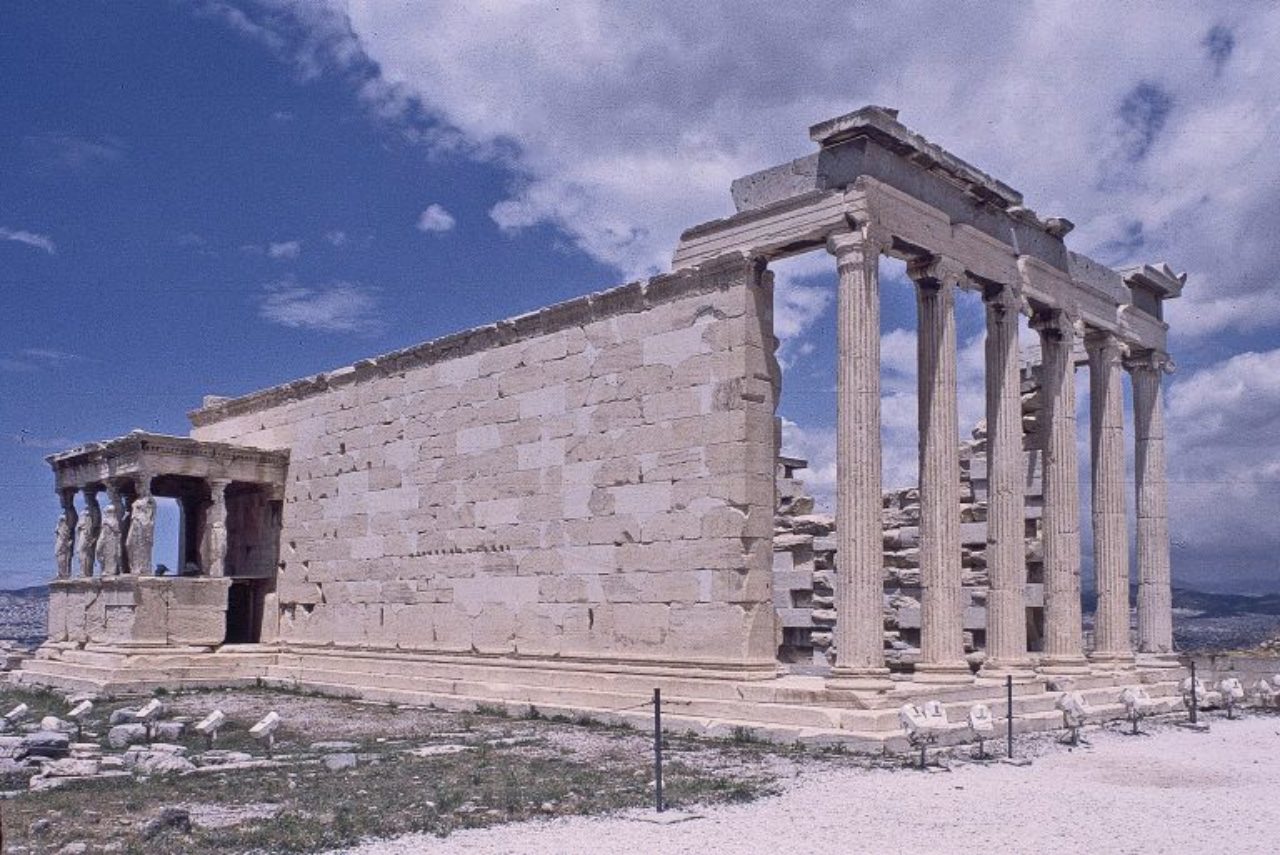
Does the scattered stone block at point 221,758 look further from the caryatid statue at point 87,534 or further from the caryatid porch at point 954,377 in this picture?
the caryatid statue at point 87,534

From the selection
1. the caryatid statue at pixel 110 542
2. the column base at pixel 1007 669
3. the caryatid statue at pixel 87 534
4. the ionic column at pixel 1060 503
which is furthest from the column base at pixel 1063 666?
the caryatid statue at pixel 87 534

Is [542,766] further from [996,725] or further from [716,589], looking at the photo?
[996,725]

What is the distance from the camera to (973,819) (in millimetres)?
10125

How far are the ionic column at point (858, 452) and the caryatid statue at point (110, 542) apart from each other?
1509 centimetres

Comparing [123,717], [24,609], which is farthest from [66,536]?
[24,609]

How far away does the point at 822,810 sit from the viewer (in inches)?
408

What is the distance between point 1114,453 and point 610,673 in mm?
9364

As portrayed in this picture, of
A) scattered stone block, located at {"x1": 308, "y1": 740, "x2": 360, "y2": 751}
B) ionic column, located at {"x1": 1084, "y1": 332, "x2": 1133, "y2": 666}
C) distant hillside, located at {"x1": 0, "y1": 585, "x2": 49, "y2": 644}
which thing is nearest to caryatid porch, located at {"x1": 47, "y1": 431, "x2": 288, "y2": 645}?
scattered stone block, located at {"x1": 308, "y1": 740, "x2": 360, "y2": 751}

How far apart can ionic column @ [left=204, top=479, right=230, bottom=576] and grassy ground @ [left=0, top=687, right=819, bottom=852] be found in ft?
26.3

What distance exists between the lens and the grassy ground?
9.47m

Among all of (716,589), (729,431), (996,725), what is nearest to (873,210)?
(729,431)

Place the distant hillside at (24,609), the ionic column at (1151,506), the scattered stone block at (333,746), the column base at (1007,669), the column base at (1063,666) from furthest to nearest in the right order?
the distant hillside at (24,609)
the ionic column at (1151,506)
the column base at (1063,666)
the column base at (1007,669)
the scattered stone block at (333,746)

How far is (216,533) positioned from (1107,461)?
52.4 ft

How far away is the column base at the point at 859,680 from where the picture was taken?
14.8 m
